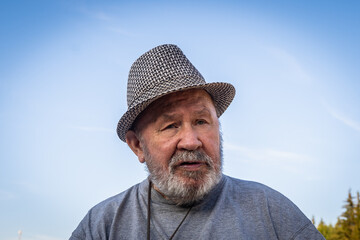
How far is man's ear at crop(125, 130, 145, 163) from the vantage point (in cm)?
351

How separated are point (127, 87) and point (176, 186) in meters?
1.34

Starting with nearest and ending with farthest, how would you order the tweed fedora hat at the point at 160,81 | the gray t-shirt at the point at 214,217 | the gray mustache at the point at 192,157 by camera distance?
the gray t-shirt at the point at 214,217 → the gray mustache at the point at 192,157 → the tweed fedora hat at the point at 160,81

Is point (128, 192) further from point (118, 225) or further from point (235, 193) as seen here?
point (235, 193)

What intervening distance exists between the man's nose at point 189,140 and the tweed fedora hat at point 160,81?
37cm

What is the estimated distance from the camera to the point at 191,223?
9.61ft

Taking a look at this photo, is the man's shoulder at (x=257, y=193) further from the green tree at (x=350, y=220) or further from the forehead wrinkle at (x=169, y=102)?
the green tree at (x=350, y=220)

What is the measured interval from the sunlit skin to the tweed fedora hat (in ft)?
0.35

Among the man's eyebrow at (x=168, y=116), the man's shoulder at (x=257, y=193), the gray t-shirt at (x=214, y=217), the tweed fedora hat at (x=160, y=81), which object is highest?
the tweed fedora hat at (x=160, y=81)

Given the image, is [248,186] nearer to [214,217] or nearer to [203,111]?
[214,217]

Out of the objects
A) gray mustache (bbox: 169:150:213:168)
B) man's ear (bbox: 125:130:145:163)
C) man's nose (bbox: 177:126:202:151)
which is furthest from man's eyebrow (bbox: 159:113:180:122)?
man's ear (bbox: 125:130:145:163)

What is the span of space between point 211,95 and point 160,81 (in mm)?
577

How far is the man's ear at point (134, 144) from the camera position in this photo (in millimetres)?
3509

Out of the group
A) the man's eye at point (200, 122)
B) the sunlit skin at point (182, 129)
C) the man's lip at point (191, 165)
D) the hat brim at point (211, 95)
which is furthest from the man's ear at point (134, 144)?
the man's eye at point (200, 122)

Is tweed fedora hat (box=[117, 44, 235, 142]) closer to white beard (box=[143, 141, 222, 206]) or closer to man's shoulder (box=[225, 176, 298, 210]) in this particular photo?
white beard (box=[143, 141, 222, 206])
